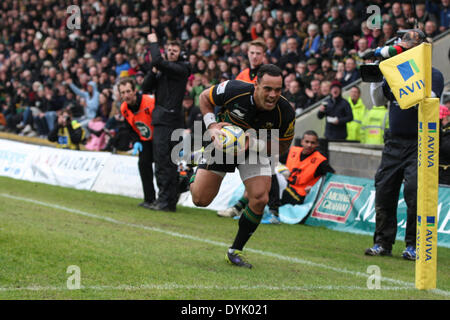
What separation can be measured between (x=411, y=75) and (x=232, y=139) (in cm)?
180

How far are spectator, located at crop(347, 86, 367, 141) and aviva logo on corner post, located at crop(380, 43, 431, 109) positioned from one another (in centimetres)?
895

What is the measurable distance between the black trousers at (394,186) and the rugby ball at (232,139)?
247cm

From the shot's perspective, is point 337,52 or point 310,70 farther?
point 310,70

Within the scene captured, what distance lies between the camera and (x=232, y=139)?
6.66m

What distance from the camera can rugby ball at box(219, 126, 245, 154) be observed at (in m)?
6.66

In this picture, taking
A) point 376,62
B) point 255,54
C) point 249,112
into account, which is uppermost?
point 255,54

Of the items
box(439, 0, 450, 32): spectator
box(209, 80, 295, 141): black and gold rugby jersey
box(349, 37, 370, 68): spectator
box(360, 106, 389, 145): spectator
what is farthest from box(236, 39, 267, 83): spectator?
box(439, 0, 450, 32): spectator

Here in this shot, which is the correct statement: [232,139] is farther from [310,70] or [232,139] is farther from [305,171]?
[310,70]

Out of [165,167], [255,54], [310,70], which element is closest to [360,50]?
[310,70]

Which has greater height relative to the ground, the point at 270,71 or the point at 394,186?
the point at 270,71

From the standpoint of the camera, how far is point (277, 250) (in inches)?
335
